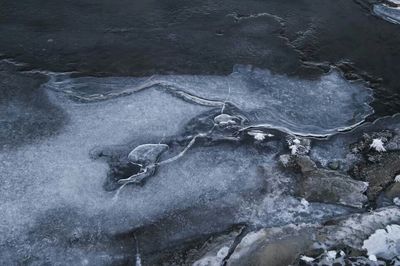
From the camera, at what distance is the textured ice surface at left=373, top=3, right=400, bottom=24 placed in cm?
597

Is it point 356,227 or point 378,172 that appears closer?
point 356,227

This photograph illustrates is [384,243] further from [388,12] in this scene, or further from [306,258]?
[388,12]

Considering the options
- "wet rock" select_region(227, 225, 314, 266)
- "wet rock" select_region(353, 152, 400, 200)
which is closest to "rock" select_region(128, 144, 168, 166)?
"wet rock" select_region(227, 225, 314, 266)

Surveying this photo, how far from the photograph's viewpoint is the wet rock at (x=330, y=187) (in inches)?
146

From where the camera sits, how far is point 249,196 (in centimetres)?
372

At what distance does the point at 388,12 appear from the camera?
6074 millimetres

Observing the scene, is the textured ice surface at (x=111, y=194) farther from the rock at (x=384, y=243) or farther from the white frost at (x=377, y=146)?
the white frost at (x=377, y=146)

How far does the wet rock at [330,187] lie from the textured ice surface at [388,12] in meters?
3.05

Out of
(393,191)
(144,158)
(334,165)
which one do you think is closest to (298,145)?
(334,165)

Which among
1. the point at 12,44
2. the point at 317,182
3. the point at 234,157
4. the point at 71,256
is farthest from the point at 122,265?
the point at 12,44

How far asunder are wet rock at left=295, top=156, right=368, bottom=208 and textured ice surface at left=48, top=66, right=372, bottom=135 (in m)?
0.54

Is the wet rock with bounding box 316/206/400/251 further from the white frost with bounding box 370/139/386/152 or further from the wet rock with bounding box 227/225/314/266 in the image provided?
the white frost with bounding box 370/139/386/152

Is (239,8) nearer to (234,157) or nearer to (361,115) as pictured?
(361,115)

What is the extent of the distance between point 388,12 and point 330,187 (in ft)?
11.1
